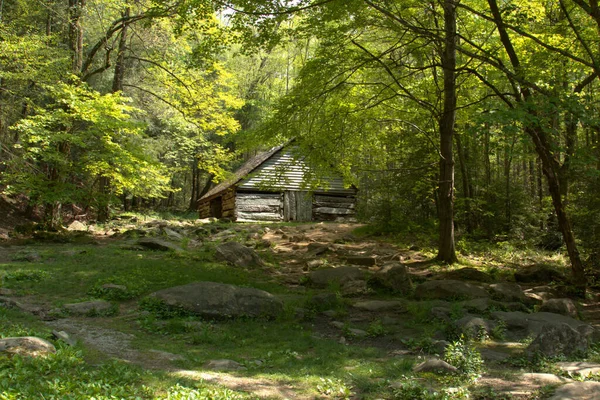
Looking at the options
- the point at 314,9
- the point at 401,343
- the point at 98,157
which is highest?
the point at 314,9

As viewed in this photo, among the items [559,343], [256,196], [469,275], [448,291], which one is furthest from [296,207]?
[559,343]

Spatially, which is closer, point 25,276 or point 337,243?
point 25,276

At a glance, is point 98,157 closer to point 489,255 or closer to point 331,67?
point 331,67

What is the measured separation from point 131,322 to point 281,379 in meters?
3.33

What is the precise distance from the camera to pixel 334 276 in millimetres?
11062

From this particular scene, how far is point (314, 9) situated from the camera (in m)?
10.4

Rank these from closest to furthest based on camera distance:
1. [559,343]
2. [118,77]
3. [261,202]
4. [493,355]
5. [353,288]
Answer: [559,343], [493,355], [353,288], [118,77], [261,202]

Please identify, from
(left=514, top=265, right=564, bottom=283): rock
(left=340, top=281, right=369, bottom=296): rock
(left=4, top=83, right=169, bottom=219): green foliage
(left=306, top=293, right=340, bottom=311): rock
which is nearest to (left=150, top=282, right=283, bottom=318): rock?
(left=306, top=293, right=340, bottom=311): rock

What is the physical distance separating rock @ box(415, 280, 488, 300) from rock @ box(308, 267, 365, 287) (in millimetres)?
1530

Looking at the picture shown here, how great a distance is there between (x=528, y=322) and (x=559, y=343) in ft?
6.23

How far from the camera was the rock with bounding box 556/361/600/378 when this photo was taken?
4.80m

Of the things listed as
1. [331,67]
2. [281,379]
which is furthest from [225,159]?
[281,379]

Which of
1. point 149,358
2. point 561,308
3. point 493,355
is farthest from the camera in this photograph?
point 561,308

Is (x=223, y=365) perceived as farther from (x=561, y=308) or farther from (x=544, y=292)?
(x=544, y=292)
